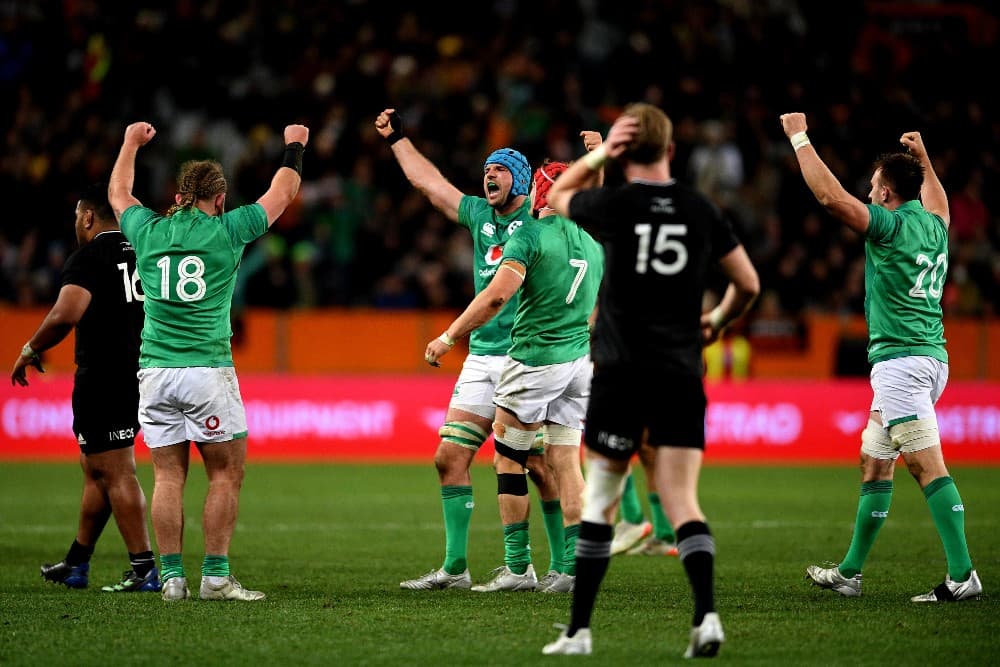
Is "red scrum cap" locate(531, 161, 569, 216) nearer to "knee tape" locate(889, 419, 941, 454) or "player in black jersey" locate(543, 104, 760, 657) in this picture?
"player in black jersey" locate(543, 104, 760, 657)

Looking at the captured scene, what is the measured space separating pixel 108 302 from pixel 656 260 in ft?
13.3

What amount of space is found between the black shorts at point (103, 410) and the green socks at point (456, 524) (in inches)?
79.9

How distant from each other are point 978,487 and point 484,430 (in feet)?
27.8

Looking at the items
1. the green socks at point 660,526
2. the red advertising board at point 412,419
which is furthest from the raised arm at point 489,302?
the red advertising board at point 412,419

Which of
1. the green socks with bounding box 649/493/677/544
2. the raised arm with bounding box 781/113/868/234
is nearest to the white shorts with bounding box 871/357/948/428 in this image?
the raised arm with bounding box 781/113/868/234

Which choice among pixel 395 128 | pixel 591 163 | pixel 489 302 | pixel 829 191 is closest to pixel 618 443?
pixel 591 163

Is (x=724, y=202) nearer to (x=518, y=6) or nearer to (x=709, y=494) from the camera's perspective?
(x=518, y=6)

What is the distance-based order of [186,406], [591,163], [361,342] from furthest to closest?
[361,342] → [186,406] → [591,163]

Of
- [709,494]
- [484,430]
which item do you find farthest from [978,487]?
[484,430]

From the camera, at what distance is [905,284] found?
8.49 metres

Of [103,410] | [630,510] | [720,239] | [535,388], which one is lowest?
[630,510]

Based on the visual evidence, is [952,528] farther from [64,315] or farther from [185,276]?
[64,315]

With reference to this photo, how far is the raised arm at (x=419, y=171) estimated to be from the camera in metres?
9.31

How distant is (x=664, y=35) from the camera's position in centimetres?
2322
